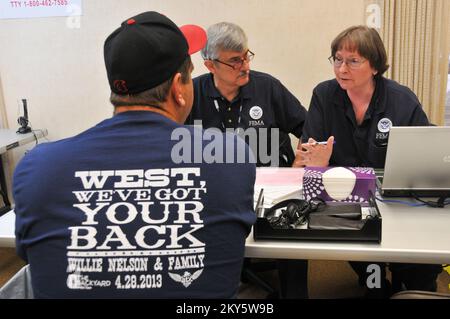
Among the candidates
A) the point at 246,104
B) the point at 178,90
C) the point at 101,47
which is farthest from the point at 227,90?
the point at 101,47

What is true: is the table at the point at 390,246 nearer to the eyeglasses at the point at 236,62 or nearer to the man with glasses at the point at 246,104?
the man with glasses at the point at 246,104

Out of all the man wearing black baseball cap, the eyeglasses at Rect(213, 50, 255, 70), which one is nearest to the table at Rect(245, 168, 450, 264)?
the man wearing black baseball cap

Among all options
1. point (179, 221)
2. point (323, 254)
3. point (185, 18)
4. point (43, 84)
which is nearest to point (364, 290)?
point (323, 254)

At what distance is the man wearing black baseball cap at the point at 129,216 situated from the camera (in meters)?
0.95

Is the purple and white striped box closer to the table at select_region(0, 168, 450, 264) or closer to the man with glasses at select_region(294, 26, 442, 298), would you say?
the table at select_region(0, 168, 450, 264)

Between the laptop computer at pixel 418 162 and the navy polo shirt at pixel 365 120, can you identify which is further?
the navy polo shirt at pixel 365 120

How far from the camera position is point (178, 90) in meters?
1.17

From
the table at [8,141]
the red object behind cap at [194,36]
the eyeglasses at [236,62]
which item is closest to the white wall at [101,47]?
the table at [8,141]

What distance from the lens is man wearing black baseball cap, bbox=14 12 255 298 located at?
3.13 ft

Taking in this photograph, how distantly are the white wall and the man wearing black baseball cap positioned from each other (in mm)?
2275

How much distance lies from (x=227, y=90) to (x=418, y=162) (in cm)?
117

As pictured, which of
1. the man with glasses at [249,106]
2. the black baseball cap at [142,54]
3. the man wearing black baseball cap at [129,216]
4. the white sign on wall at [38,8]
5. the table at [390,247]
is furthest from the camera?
the white sign on wall at [38,8]

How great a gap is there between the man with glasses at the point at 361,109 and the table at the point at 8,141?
194 centimetres

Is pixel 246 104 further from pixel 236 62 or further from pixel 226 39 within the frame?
pixel 226 39
